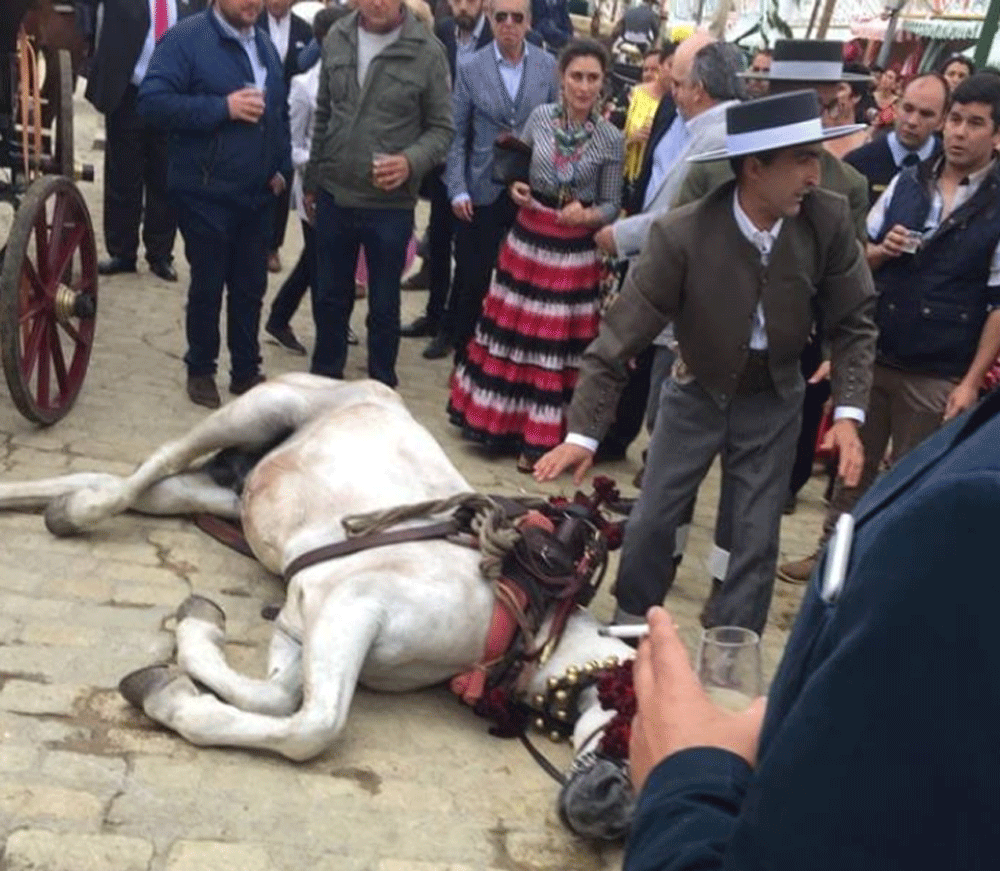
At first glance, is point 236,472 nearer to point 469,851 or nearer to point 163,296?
point 469,851

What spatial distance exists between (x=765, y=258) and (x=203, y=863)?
251 centimetres

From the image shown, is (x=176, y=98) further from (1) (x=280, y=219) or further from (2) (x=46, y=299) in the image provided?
A: (1) (x=280, y=219)

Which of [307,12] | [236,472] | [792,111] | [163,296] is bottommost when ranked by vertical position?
[163,296]

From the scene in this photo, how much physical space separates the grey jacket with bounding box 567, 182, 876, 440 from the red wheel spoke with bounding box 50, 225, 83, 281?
9.32 feet

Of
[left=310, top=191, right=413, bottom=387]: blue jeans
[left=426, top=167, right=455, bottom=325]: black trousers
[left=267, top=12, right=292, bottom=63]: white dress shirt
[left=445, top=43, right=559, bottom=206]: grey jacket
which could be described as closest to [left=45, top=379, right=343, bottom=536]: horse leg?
[left=310, top=191, right=413, bottom=387]: blue jeans

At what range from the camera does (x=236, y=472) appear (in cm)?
514

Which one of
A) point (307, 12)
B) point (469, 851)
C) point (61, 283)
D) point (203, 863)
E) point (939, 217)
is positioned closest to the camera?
point (203, 863)

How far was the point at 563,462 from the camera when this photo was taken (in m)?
4.09

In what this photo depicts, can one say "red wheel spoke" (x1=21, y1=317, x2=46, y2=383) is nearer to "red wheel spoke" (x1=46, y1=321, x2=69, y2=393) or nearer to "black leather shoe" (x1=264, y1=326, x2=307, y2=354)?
"red wheel spoke" (x1=46, y1=321, x2=69, y2=393)

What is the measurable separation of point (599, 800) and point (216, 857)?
0.96 metres

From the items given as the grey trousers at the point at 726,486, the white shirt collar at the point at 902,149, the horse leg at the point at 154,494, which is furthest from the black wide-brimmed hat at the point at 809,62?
the horse leg at the point at 154,494

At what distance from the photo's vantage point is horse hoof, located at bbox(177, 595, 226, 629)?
13.8 feet

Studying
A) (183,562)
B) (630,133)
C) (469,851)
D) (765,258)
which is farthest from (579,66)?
(469,851)

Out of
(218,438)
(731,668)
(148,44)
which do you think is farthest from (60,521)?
(148,44)
